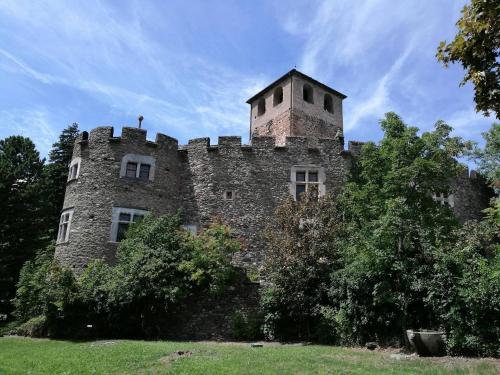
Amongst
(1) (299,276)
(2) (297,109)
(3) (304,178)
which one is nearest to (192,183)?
(3) (304,178)

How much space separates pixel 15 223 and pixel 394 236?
2143 centimetres

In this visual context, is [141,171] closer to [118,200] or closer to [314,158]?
[118,200]

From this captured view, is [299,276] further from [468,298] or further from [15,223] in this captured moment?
[15,223]

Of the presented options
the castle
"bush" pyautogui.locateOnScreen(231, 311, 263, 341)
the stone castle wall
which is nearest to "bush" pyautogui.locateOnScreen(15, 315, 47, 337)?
the castle

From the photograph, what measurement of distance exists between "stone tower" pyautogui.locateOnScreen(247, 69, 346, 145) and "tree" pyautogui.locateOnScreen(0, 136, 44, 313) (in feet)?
53.8

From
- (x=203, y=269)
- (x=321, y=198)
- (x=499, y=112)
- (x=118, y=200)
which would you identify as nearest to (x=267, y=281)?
(x=203, y=269)

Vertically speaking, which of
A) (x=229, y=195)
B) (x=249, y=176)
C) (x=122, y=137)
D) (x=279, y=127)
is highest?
(x=279, y=127)

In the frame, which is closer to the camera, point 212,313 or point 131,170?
point 212,313

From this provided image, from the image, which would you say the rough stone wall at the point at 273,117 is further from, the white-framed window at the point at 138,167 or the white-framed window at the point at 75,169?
the white-framed window at the point at 75,169

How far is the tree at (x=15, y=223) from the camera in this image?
2389 cm

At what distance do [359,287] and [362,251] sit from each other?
47.4 inches

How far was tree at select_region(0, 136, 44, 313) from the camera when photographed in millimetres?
23891

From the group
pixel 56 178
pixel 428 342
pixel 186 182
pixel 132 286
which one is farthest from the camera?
pixel 56 178

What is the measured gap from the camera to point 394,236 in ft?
45.9
